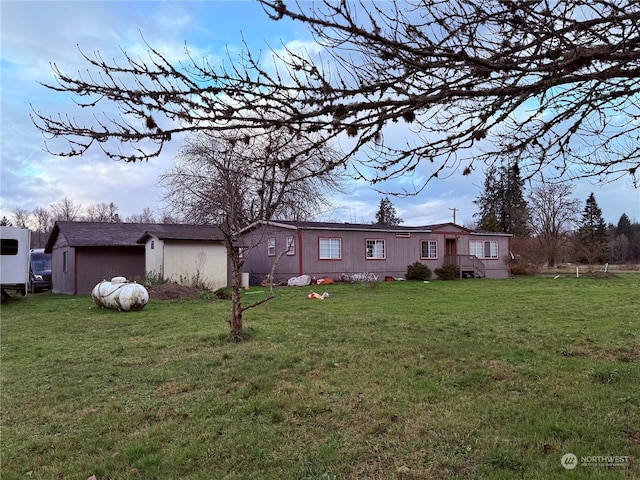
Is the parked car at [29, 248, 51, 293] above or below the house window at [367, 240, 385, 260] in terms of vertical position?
below

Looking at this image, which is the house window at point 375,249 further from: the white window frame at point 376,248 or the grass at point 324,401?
the grass at point 324,401

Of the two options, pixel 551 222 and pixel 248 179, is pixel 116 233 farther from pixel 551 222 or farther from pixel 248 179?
pixel 551 222

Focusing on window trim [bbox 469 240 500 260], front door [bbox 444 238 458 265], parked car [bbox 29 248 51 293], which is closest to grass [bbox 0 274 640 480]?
parked car [bbox 29 248 51 293]

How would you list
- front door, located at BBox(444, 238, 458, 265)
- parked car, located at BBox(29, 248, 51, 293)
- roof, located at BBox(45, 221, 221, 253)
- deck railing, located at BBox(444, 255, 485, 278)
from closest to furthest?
1. roof, located at BBox(45, 221, 221, 253)
2. parked car, located at BBox(29, 248, 51, 293)
3. deck railing, located at BBox(444, 255, 485, 278)
4. front door, located at BBox(444, 238, 458, 265)

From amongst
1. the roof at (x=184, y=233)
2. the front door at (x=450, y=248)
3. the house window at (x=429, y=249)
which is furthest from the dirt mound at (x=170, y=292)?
the front door at (x=450, y=248)

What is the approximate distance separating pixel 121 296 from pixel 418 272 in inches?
609

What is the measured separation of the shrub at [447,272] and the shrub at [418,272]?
82 cm

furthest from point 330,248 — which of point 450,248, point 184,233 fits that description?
point 450,248

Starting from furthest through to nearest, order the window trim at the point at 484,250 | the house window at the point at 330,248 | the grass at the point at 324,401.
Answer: the window trim at the point at 484,250 → the house window at the point at 330,248 → the grass at the point at 324,401

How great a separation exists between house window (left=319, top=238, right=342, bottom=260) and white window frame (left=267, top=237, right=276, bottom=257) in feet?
8.96

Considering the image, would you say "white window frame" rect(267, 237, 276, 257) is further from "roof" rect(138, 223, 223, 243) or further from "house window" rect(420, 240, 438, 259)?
"house window" rect(420, 240, 438, 259)

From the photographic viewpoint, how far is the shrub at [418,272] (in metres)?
23.8

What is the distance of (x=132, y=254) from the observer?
851 inches

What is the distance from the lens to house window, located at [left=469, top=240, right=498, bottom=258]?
27766 mm
